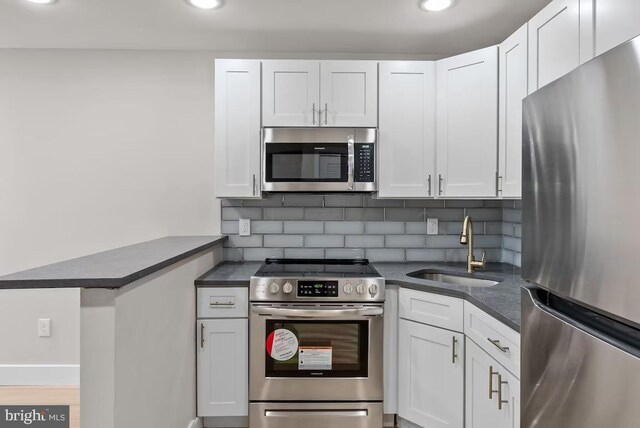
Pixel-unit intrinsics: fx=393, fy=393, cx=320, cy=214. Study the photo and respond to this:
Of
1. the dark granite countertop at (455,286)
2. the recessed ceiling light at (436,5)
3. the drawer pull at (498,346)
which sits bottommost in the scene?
the drawer pull at (498,346)

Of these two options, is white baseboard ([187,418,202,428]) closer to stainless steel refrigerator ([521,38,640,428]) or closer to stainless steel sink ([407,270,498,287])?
stainless steel sink ([407,270,498,287])

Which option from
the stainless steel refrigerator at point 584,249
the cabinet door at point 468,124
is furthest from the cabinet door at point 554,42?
the stainless steel refrigerator at point 584,249

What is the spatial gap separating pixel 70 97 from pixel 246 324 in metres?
2.10

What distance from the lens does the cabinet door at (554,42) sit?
145 cm

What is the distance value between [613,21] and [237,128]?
75.1 inches

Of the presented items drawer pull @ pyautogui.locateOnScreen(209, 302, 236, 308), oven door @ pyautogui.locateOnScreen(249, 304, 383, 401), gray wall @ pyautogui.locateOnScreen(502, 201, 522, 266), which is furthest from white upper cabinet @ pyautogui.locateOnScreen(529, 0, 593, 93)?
drawer pull @ pyautogui.locateOnScreen(209, 302, 236, 308)

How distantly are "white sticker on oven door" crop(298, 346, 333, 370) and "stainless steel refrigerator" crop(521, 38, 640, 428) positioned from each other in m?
1.30

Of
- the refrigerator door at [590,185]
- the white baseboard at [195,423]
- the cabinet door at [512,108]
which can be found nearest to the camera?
the refrigerator door at [590,185]

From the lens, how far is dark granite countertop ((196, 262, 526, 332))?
62.8 inches

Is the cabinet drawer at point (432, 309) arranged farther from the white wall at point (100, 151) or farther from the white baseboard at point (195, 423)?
the white wall at point (100, 151)

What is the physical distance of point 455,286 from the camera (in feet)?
6.61

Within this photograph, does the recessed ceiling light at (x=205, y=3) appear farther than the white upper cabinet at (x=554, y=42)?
A: Yes

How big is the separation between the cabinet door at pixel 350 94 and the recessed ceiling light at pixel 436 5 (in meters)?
0.43

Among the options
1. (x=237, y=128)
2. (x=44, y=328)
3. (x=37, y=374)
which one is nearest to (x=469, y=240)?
(x=237, y=128)
